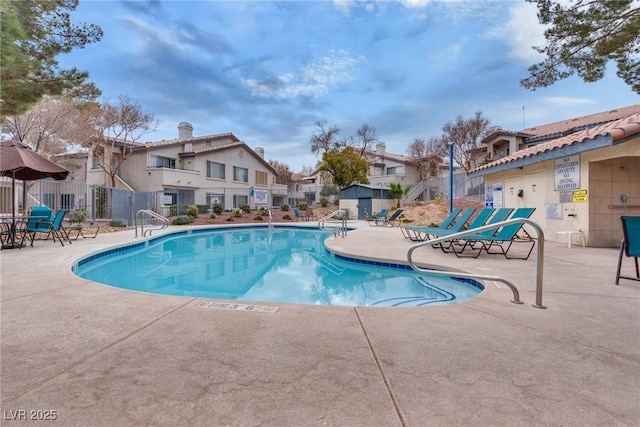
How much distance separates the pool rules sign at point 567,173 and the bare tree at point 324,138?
24.0 m

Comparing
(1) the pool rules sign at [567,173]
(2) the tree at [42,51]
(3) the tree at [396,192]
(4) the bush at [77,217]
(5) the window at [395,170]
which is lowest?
(4) the bush at [77,217]

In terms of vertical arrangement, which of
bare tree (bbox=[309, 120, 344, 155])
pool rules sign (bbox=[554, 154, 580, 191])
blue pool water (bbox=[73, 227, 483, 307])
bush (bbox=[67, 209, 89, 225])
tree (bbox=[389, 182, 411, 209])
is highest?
bare tree (bbox=[309, 120, 344, 155])

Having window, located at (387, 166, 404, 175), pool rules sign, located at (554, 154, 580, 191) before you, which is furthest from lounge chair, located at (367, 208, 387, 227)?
window, located at (387, 166, 404, 175)

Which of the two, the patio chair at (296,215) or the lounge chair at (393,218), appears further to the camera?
the patio chair at (296,215)

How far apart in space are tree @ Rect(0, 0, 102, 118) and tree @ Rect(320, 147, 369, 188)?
2122cm

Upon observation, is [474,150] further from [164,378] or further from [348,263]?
[164,378]

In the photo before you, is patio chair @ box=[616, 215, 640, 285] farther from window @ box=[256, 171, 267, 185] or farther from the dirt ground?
window @ box=[256, 171, 267, 185]

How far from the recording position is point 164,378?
1.80 meters

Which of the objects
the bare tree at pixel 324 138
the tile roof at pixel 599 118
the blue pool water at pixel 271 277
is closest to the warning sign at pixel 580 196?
the blue pool water at pixel 271 277

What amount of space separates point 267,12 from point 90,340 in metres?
9.28

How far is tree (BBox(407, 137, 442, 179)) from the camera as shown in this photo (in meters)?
30.2

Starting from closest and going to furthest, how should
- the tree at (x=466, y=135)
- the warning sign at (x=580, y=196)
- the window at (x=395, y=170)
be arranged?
the warning sign at (x=580, y=196) → the tree at (x=466, y=135) → the window at (x=395, y=170)

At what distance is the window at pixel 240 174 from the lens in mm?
27250

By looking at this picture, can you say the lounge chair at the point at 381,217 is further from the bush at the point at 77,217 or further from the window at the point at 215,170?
the window at the point at 215,170
